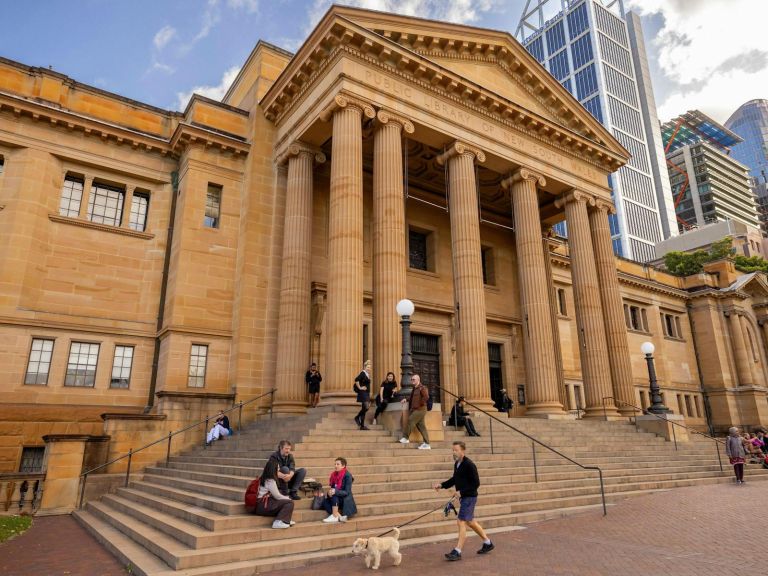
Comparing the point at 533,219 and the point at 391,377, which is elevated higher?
the point at 533,219

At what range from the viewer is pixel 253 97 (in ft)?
71.7

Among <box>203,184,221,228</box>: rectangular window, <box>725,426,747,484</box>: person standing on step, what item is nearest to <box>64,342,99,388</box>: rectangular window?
<box>203,184,221,228</box>: rectangular window

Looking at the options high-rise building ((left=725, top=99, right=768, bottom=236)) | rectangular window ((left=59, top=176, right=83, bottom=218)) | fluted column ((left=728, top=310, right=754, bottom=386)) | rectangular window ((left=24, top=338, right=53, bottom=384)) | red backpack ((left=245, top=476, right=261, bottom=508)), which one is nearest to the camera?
red backpack ((left=245, top=476, right=261, bottom=508))

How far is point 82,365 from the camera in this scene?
17.4m

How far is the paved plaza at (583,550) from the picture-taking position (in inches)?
263

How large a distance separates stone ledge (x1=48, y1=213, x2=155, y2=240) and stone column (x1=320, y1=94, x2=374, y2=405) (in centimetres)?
785

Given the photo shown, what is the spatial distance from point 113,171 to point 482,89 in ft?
48.1

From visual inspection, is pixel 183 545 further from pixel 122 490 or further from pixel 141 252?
pixel 141 252

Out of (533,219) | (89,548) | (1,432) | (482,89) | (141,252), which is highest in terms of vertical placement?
(482,89)

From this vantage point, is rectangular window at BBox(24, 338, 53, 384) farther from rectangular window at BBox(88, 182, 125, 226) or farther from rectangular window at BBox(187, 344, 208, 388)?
rectangular window at BBox(88, 182, 125, 226)

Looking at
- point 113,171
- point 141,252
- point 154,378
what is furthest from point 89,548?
point 113,171

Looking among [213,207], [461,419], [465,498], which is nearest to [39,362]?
[213,207]

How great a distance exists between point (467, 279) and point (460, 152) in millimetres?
5141

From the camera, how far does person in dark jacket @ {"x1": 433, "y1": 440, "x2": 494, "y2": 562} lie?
724 cm
